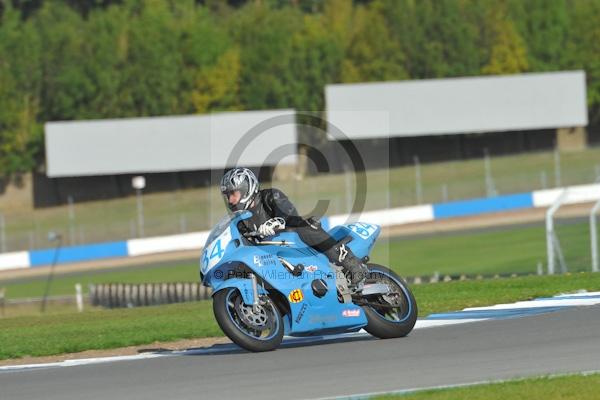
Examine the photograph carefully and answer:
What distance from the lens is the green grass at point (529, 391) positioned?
341 inches

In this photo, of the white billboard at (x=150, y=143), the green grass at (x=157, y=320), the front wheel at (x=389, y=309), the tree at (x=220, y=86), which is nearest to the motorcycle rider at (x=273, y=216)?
the front wheel at (x=389, y=309)

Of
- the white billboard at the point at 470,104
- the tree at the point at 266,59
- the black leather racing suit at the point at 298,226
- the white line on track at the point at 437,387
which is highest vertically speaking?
the tree at the point at 266,59

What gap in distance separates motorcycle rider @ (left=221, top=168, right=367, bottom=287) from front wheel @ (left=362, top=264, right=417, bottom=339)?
332 millimetres

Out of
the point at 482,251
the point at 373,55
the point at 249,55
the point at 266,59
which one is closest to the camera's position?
the point at 482,251

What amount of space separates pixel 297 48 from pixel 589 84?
15634 mm

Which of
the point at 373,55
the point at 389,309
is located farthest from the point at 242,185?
the point at 373,55

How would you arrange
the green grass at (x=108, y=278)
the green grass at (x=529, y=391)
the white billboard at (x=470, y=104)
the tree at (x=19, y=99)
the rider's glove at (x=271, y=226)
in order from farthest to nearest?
1. the tree at (x=19, y=99)
2. the white billboard at (x=470, y=104)
3. the green grass at (x=108, y=278)
4. the rider's glove at (x=271, y=226)
5. the green grass at (x=529, y=391)

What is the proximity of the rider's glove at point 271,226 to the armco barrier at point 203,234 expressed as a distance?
31.9 m

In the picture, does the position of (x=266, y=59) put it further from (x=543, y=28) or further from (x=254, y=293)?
(x=254, y=293)

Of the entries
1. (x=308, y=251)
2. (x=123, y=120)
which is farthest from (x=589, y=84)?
(x=308, y=251)

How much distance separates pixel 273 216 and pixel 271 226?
26 cm

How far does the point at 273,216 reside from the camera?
460 inches

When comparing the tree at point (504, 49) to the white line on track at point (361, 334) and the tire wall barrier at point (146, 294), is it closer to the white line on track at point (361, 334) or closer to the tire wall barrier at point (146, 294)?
the tire wall barrier at point (146, 294)

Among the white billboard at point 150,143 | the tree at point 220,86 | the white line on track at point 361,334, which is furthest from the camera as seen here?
the tree at point 220,86
